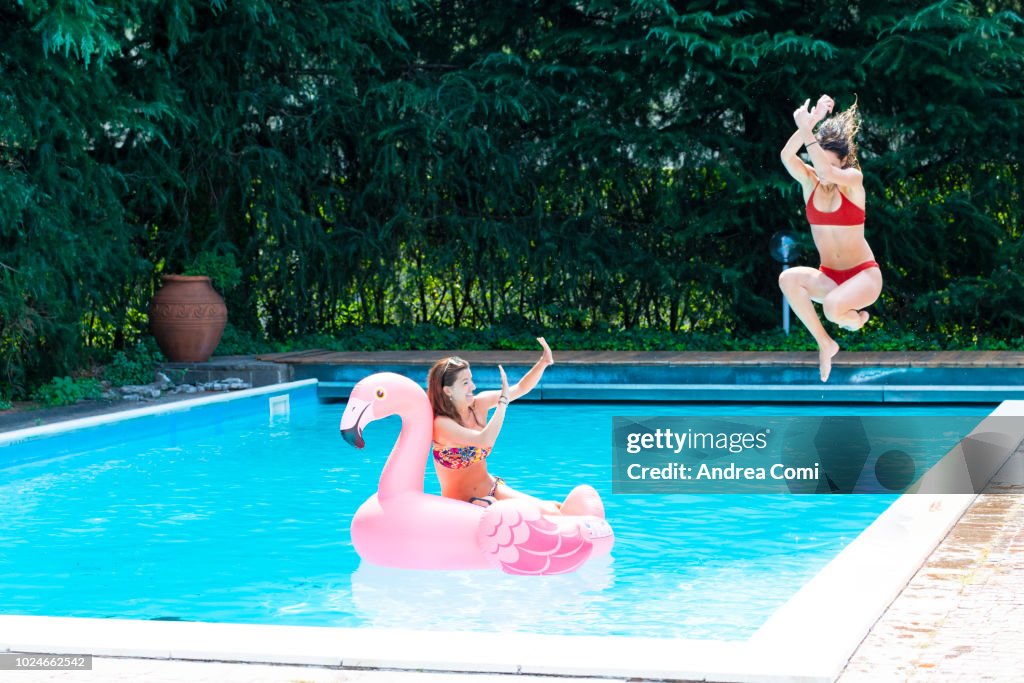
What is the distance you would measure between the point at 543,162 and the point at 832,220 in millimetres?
11335

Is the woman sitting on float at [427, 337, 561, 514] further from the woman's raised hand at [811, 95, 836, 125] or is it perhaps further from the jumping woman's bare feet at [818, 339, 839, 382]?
the woman's raised hand at [811, 95, 836, 125]

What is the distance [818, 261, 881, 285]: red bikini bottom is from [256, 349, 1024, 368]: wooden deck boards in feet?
26.9

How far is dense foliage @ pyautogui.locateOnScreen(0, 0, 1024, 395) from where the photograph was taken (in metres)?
13.7

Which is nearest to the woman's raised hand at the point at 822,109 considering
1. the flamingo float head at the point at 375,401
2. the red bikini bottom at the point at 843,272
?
the red bikini bottom at the point at 843,272

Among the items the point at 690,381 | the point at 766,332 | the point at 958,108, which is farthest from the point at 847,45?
the point at 690,381

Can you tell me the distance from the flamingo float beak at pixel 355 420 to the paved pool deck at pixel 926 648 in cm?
164

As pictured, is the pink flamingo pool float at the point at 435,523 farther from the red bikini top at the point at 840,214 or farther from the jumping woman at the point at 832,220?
the red bikini top at the point at 840,214

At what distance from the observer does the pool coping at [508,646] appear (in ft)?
12.3

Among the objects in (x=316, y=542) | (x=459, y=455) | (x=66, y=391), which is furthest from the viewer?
(x=66, y=391)

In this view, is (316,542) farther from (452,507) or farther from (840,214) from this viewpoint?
(840,214)

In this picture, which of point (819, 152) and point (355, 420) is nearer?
point (819, 152)

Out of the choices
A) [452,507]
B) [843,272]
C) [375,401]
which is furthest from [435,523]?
[843,272]

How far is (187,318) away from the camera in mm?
13242

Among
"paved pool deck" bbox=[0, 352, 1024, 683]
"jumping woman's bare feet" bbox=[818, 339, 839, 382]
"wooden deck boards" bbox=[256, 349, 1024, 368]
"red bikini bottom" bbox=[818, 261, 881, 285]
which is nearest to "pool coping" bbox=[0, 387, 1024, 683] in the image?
"paved pool deck" bbox=[0, 352, 1024, 683]
